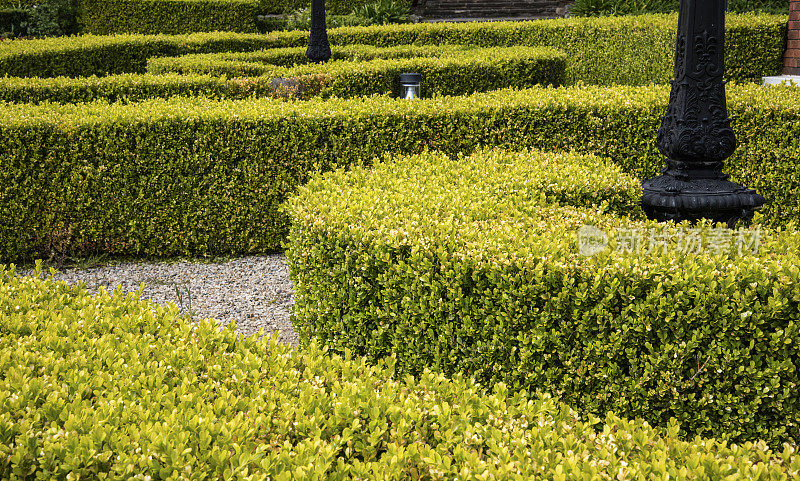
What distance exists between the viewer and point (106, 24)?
22.8 metres

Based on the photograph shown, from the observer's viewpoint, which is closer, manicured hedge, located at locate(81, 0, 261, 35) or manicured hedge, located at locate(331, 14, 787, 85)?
manicured hedge, located at locate(331, 14, 787, 85)

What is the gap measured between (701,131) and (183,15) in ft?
66.4

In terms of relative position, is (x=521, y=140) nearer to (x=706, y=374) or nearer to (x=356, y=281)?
(x=356, y=281)

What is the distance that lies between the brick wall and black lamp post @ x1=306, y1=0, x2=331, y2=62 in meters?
8.91

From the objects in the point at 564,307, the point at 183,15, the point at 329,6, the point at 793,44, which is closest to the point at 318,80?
the point at 564,307

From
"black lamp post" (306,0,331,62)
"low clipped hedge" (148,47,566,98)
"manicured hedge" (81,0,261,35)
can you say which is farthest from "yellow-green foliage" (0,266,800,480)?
"manicured hedge" (81,0,261,35)

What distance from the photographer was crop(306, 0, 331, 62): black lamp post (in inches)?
482

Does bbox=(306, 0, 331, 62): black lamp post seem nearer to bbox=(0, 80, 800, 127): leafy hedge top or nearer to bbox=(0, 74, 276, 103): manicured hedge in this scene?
bbox=(0, 74, 276, 103): manicured hedge

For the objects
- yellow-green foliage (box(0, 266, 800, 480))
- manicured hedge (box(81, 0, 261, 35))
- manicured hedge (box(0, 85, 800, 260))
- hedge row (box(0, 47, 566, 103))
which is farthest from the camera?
manicured hedge (box(81, 0, 261, 35))

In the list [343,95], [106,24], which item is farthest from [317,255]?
[106,24]

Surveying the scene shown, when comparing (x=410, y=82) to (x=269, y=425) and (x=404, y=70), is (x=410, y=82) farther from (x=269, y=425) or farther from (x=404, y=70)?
(x=269, y=425)

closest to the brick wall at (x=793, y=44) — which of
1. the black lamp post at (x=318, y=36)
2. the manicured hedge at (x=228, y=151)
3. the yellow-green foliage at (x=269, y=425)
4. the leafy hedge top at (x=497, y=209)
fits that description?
the manicured hedge at (x=228, y=151)

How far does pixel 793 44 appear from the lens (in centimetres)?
1405

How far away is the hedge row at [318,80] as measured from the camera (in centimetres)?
940
